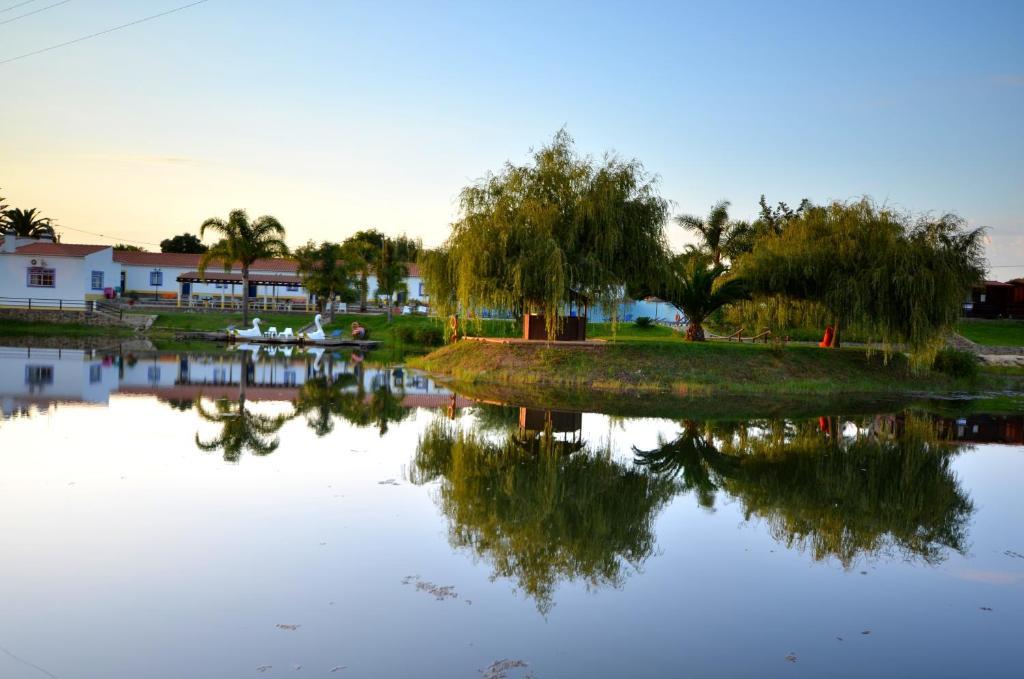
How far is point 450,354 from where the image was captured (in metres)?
35.3

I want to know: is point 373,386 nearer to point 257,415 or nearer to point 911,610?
point 257,415

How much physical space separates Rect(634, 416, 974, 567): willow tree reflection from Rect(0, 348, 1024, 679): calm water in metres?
0.07

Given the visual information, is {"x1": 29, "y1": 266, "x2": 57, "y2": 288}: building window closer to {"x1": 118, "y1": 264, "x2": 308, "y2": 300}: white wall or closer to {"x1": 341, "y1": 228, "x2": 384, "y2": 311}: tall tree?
{"x1": 118, "y1": 264, "x2": 308, "y2": 300}: white wall

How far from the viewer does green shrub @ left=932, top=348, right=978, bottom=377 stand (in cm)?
3438

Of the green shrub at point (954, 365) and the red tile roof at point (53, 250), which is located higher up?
the red tile roof at point (53, 250)

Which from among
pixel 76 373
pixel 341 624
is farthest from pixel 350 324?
pixel 341 624

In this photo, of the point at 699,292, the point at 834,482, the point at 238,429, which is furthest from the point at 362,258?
the point at 834,482

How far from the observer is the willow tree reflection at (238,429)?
14.7 m

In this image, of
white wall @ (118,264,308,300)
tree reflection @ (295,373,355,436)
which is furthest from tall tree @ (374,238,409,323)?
tree reflection @ (295,373,355,436)

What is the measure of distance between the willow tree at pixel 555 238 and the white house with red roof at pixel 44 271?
4048cm

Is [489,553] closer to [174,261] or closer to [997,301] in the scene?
[174,261]

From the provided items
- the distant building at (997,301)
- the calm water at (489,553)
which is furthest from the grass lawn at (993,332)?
the calm water at (489,553)

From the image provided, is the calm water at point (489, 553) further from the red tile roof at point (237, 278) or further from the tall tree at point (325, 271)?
the red tile roof at point (237, 278)

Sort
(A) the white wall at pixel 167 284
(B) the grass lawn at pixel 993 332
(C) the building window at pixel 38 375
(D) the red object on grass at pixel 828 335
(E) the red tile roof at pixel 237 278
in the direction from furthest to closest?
(A) the white wall at pixel 167 284, (E) the red tile roof at pixel 237 278, (B) the grass lawn at pixel 993 332, (D) the red object on grass at pixel 828 335, (C) the building window at pixel 38 375
